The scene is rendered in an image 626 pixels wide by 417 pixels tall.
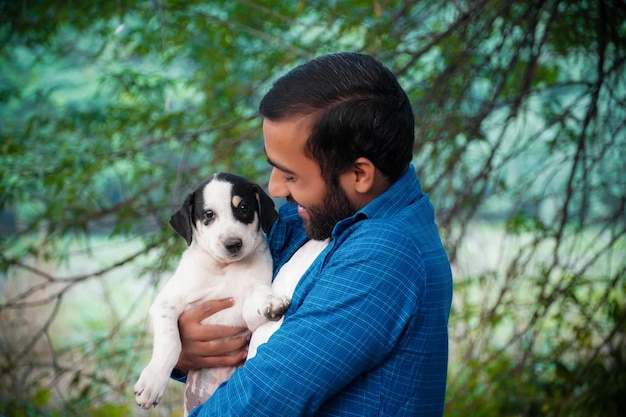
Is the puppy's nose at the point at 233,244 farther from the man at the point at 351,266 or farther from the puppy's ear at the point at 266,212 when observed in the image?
the man at the point at 351,266

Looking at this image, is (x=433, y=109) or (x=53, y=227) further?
(x=53, y=227)

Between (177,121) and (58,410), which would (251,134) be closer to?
(177,121)

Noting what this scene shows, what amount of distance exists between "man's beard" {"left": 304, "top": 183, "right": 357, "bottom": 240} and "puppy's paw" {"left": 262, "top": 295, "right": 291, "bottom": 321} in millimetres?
237

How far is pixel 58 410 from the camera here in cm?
504

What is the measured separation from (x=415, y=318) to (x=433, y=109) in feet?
7.01

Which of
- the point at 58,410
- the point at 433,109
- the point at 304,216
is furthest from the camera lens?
the point at 58,410

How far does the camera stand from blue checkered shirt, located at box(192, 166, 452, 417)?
1.59 meters

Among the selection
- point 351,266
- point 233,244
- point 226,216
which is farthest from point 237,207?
point 351,266

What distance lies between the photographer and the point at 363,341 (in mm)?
1593

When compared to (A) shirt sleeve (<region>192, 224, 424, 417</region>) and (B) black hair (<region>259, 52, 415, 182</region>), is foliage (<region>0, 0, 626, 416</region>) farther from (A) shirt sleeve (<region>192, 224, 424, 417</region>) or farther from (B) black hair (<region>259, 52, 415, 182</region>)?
(A) shirt sleeve (<region>192, 224, 424, 417</region>)

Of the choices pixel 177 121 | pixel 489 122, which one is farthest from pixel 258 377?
pixel 177 121

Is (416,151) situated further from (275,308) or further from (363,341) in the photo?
(363,341)

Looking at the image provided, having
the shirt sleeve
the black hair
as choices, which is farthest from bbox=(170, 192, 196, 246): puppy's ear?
the shirt sleeve

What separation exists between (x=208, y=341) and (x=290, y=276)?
329 millimetres
